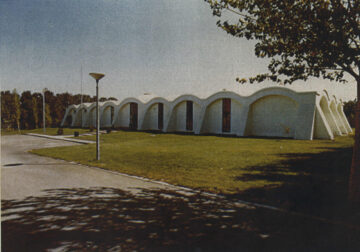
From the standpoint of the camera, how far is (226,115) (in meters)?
29.0

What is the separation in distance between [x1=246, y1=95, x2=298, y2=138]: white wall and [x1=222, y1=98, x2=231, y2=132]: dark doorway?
2778 millimetres

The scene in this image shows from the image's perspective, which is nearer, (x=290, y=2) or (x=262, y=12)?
(x=290, y=2)

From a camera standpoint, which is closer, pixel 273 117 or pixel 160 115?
pixel 273 117

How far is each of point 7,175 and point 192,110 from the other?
2507cm

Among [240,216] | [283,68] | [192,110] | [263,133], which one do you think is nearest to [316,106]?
[263,133]

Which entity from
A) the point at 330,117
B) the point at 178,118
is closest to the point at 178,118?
the point at 178,118

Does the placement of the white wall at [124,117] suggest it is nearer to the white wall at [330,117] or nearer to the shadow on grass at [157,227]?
the white wall at [330,117]

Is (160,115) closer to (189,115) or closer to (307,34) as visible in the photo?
(189,115)

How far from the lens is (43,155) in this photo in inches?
561

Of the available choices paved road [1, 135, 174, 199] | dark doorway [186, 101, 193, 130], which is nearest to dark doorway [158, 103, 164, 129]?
dark doorway [186, 101, 193, 130]

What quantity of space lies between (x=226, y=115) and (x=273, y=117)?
5.64m

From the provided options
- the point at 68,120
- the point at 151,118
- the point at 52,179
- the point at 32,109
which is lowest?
the point at 52,179

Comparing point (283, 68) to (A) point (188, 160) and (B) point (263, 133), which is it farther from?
(B) point (263, 133)

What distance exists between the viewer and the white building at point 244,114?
22672mm
